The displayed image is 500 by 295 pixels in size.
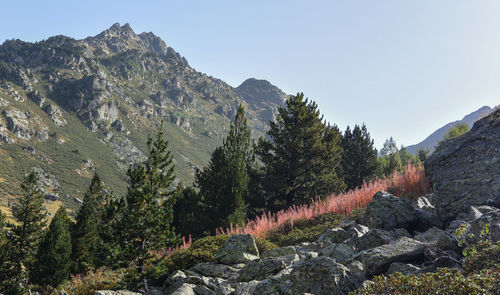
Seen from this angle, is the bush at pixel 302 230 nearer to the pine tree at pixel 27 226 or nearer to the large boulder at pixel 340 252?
the large boulder at pixel 340 252

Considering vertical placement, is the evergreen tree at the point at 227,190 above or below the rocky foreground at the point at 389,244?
above

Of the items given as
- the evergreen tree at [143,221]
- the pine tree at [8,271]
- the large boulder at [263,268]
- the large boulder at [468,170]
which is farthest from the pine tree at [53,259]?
the large boulder at [468,170]

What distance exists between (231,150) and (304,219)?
9728 mm

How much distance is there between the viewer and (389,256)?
16.5ft

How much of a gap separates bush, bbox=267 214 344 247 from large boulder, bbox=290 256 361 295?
519 cm

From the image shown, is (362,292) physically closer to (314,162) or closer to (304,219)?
(304,219)

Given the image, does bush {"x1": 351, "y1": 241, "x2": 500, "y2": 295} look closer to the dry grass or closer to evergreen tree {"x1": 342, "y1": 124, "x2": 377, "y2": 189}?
the dry grass

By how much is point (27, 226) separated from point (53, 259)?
12912 mm

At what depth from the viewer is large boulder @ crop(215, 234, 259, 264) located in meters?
8.67

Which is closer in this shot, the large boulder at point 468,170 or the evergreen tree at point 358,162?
the large boulder at point 468,170

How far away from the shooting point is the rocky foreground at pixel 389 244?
16.3ft

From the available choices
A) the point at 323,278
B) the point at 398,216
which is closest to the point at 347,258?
the point at 323,278

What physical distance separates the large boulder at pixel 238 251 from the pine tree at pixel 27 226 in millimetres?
30394

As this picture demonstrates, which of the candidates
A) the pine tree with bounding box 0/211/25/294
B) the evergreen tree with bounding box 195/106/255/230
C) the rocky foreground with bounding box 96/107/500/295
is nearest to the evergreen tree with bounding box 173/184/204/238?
the evergreen tree with bounding box 195/106/255/230
